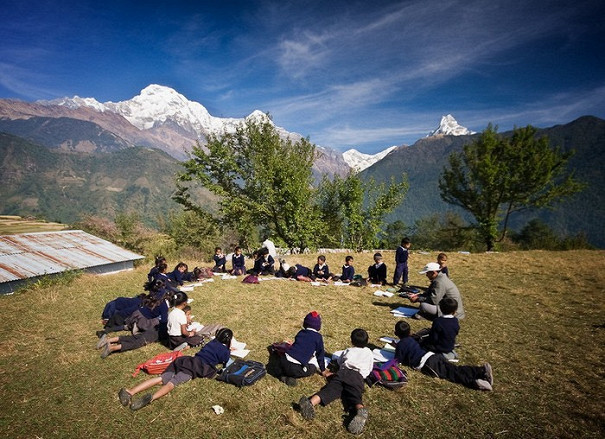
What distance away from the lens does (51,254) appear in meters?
24.6

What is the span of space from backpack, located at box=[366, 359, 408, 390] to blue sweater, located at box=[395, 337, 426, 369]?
1.76 ft

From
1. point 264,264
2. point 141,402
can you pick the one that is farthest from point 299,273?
point 141,402

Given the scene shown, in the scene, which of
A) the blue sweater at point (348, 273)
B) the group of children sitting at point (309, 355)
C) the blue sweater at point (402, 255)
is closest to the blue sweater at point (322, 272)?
the blue sweater at point (348, 273)

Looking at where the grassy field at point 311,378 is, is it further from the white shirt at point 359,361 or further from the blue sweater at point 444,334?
the blue sweater at point 444,334

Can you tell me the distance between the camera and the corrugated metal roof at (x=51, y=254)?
20.8 m

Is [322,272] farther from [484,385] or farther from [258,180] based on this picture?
[258,180]

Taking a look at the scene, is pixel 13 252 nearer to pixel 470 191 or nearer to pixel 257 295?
pixel 257 295

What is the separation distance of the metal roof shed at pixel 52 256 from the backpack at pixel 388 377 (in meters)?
23.8

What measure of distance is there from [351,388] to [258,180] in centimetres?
2489

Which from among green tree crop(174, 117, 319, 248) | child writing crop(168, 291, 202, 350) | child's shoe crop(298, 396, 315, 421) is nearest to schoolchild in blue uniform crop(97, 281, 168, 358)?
child writing crop(168, 291, 202, 350)

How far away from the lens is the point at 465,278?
17.2 metres

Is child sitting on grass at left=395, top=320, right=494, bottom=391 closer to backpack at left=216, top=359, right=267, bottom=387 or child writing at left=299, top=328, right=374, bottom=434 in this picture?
child writing at left=299, top=328, right=374, bottom=434

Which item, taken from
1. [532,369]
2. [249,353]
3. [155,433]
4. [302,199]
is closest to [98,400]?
[155,433]

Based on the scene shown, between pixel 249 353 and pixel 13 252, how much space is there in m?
25.8
